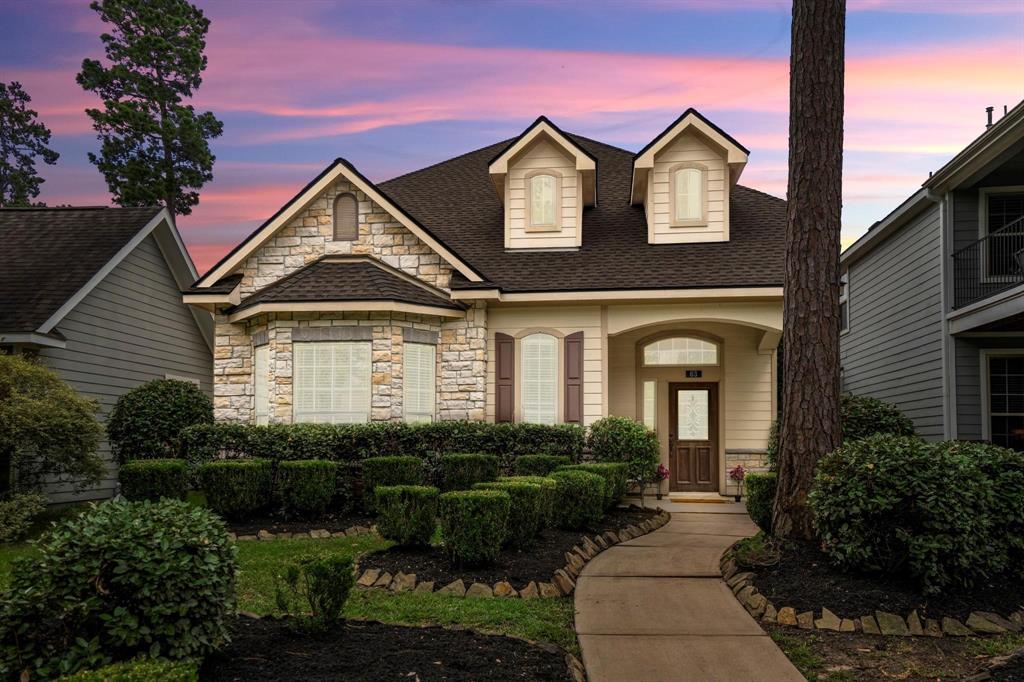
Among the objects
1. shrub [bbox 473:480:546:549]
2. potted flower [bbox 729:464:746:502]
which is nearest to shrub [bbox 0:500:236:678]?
shrub [bbox 473:480:546:549]

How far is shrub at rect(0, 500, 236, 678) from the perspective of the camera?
14.3 ft

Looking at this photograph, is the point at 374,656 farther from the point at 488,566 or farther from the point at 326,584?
the point at 488,566

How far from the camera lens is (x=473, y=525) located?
8.00 m

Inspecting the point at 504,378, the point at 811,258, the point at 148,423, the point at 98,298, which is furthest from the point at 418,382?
the point at 811,258

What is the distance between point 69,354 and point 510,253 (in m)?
8.32

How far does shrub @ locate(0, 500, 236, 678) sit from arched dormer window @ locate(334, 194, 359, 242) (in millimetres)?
11267

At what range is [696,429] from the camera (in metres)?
17.0

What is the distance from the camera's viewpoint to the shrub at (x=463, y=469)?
41.1ft

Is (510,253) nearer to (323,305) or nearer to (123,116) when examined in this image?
(323,305)

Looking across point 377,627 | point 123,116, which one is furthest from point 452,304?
point 123,116

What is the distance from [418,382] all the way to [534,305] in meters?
2.55

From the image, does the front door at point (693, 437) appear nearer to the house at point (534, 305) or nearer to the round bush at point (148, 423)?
the house at point (534, 305)

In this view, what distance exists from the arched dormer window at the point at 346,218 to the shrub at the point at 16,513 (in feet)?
22.0

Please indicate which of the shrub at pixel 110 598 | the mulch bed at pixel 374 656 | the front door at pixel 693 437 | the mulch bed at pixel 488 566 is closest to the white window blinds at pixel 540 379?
the front door at pixel 693 437
